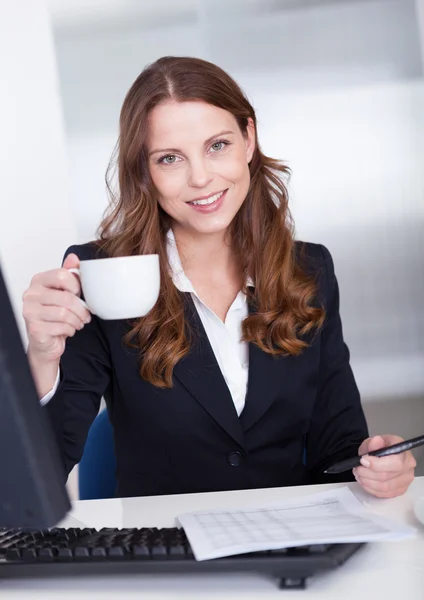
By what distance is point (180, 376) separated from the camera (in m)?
1.74

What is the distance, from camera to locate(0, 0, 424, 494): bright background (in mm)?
3459

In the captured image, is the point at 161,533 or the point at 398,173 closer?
the point at 161,533

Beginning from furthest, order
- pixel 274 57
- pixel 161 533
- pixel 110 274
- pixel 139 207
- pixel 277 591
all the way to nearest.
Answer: pixel 274 57
pixel 139 207
pixel 110 274
pixel 161 533
pixel 277 591

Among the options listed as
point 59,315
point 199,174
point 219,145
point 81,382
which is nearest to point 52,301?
point 59,315

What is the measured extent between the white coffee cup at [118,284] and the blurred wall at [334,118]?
2419 millimetres

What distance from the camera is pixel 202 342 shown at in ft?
5.85

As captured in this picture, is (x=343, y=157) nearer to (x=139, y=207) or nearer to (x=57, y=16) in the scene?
(x=57, y=16)

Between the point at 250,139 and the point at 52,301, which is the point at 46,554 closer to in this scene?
the point at 52,301

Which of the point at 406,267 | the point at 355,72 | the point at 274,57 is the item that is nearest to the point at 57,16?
the point at 274,57

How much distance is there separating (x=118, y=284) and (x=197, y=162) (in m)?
0.71


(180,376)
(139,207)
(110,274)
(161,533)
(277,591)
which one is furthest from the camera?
(139,207)

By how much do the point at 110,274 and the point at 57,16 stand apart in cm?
276

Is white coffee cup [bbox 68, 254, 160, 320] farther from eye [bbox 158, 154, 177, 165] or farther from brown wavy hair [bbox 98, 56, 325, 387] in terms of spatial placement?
eye [bbox 158, 154, 177, 165]

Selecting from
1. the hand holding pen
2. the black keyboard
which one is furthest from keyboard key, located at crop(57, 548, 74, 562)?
the hand holding pen
